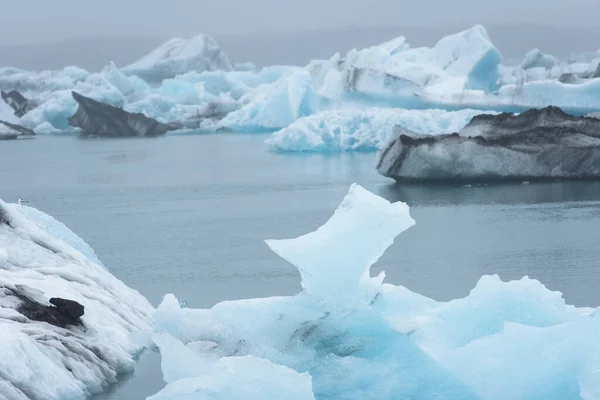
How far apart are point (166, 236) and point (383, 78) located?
16.5 metres

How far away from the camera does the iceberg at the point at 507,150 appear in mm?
17469

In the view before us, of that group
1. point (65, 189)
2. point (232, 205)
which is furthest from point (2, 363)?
point (65, 189)

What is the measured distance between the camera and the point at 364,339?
18.4ft

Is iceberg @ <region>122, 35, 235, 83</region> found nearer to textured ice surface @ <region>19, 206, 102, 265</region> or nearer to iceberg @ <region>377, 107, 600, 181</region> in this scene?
iceberg @ <region>377, 107, 600, 181</region>

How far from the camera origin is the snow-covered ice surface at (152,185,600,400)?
5035 millimetres

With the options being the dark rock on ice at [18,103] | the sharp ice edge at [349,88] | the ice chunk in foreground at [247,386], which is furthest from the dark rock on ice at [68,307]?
the dark rock on ice at [18,103]

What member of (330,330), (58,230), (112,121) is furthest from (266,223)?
(112,121)

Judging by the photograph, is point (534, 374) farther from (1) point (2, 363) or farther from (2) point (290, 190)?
(2) point (290, 190)

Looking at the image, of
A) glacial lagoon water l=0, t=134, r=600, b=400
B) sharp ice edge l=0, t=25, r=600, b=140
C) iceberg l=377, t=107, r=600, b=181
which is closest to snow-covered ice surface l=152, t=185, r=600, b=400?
glacial lagoon water l=0, t=134, r=600, b=400

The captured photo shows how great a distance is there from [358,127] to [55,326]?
21.5 meters

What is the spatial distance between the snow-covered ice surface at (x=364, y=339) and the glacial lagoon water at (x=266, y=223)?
2.48 ft

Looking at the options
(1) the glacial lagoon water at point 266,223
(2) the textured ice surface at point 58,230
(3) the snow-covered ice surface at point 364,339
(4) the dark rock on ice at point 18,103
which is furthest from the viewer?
(4) the dark rock on ice at point 18,103

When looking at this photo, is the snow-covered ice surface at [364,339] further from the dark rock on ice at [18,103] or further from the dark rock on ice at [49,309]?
the dark rock on ice at [18,103]

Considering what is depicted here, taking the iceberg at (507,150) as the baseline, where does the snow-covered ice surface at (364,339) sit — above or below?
above
